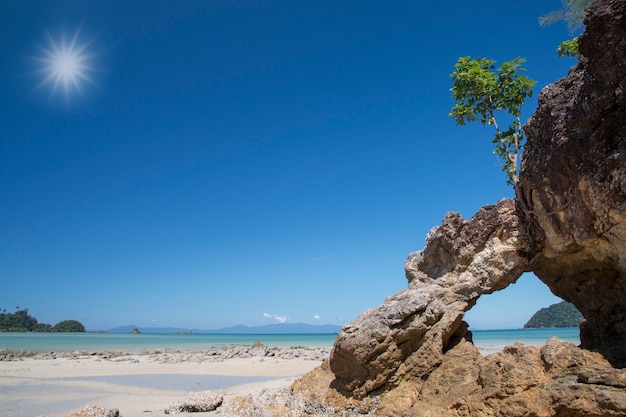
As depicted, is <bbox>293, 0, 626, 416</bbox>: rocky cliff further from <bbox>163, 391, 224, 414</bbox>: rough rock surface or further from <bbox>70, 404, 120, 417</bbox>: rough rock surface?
<bbox>70, 404, 120, 417</bbox>: rough rock surface

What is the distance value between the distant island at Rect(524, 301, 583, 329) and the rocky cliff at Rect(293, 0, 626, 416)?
344 feet

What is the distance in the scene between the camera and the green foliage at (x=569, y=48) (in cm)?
988

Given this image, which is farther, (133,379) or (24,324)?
(24,324)

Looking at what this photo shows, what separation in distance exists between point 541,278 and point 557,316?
12166 cm

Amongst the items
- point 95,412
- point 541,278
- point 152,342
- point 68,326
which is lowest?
point 152,342

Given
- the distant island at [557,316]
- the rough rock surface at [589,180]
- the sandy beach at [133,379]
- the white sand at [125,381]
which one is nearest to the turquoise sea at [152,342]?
the sandy beach at [133,379]

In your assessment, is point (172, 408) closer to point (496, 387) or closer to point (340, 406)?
point (340, 406)

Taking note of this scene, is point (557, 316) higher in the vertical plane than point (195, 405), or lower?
lower

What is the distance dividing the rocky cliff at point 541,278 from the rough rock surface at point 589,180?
0.07ft

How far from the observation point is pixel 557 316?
111m

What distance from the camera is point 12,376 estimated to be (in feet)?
59.2

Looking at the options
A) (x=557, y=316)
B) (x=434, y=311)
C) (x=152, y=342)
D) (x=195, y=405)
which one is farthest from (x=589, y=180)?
(x=557, y=316)

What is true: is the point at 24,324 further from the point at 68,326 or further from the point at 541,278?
the point at 541,278

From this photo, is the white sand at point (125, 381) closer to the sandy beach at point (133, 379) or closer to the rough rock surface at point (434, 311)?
the sandy beach at point (133, 379)
